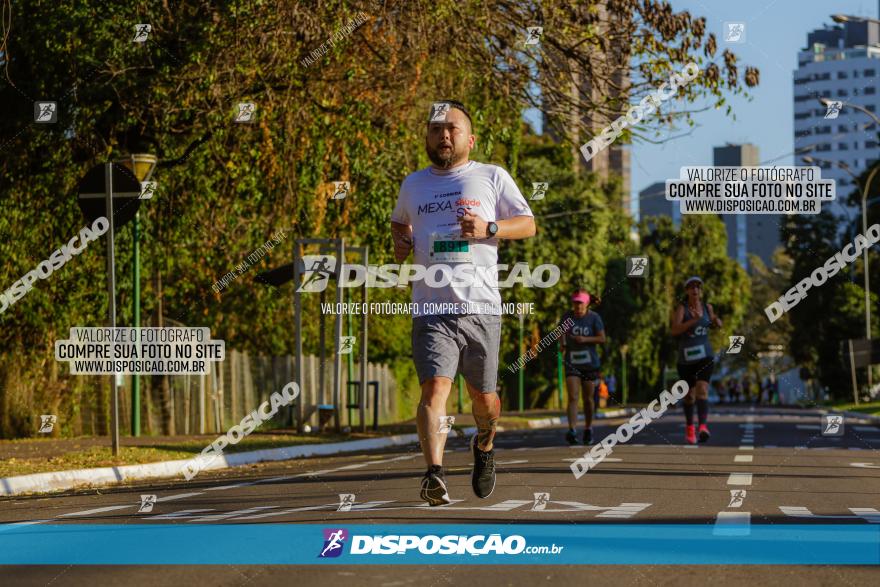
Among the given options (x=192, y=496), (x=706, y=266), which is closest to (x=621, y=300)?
(x=706, y=266)

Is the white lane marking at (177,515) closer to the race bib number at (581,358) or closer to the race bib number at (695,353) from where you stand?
the race bib number at (581,358)

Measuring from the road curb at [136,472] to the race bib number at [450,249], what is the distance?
6169 millimetres

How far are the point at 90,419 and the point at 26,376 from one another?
1.69m

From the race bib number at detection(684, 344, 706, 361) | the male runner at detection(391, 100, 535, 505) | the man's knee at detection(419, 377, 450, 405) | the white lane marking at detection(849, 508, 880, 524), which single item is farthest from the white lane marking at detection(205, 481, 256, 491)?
the race bib number at detection(684, 344, 706, 361)

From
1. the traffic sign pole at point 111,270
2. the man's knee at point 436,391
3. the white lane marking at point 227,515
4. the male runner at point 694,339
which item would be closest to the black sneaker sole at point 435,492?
the man's knee at point 436,391

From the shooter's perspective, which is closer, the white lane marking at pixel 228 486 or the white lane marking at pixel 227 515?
the white lane marking at pixel 227 515

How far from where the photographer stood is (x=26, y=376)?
21703 mm

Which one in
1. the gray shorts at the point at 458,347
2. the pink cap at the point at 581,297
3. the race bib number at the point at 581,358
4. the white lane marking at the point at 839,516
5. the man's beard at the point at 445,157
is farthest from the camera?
the pink cap at the point at 581,297

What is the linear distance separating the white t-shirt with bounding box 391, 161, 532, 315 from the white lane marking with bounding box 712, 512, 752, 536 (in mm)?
1777

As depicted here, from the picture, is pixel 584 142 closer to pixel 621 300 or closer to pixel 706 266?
pixel 621 300

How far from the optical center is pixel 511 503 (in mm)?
9133

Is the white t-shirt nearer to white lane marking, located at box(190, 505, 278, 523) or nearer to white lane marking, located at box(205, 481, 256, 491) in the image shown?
white lane marking, located at box(190, 505, 278, 523)

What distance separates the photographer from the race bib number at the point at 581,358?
17.5m

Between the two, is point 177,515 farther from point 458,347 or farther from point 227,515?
point 458,347
